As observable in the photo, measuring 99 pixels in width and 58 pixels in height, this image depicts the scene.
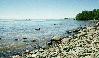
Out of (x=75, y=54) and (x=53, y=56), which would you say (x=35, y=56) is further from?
(x=75, y=54)

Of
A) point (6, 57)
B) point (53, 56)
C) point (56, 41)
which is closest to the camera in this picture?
point (53, 56)

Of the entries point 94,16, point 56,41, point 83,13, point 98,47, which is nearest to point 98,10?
point 94,16

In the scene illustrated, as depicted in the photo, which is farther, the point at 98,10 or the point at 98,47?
the point at 98,10

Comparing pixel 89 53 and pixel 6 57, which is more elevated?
pixel 89 53

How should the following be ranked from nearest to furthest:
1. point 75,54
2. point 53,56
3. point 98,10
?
point 75,54, point 53,56, point 98,10

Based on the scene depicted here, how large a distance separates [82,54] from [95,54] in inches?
42.1

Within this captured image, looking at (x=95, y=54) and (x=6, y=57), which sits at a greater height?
(x=95, y=54)

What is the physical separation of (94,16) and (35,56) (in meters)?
160

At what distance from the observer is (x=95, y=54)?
44.3 feet

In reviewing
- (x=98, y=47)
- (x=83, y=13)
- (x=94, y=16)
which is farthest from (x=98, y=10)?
(x=98, y=47)

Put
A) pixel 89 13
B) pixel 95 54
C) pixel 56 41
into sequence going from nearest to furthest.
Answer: pixel 95 54 < pixel 56 41 < pixel 89 13

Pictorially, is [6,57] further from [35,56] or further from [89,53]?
[89,53]

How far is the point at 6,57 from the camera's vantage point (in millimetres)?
18578

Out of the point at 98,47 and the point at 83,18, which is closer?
the point at 98,47
